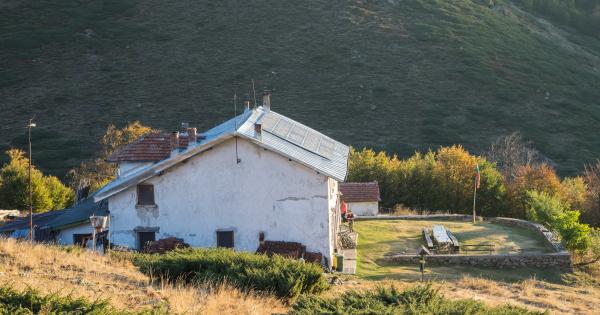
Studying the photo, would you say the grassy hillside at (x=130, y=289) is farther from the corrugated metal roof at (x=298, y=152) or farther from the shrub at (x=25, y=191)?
the shrub at (x=25, y=191)

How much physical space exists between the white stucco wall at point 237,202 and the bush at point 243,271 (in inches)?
360

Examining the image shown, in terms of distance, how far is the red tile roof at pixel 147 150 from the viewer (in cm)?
2744

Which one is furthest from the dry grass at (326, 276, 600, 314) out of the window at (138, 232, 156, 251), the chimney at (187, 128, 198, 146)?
the chimney at (187, 128, 198, 146)

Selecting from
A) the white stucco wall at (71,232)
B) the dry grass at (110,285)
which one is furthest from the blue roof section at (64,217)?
the dry grass at (110,285)

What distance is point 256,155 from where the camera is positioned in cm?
2531

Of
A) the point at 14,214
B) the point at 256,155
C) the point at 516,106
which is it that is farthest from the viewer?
the point at 516,106

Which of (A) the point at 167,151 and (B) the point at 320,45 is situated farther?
(B) the point at 320,45

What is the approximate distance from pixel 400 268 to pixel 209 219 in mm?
7029

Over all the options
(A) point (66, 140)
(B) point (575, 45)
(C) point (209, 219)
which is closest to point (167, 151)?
(C) point (209, 219)

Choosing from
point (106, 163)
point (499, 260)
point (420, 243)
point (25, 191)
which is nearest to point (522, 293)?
point (499, 260)

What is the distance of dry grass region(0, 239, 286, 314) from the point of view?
11.7 meters

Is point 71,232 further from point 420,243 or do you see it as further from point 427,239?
point 427,239

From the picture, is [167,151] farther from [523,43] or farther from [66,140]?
[523,43]

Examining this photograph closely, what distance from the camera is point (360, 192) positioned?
3753cm
